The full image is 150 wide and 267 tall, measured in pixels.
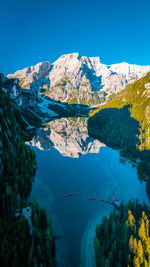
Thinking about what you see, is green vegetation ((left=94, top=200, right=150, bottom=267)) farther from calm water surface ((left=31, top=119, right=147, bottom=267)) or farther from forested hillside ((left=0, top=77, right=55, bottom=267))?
forested hillside ((left=0, top=77, right=55, bottom=267))

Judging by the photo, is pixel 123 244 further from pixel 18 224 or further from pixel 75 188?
pixel 75 188

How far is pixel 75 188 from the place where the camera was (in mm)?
71562

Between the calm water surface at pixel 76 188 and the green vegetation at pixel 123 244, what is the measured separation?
8.13 metres

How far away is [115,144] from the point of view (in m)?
158

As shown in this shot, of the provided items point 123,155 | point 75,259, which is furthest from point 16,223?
point 123,155

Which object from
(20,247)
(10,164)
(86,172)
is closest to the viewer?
(20,247)

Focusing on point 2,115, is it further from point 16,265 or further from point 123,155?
point 123,155

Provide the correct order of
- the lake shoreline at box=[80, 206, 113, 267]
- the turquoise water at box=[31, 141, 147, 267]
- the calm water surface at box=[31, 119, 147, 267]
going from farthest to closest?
the calm water surface at box=[31, 119, 147, 267], the turquoise water at box=[31, 141, 147, 267], the lake shoreline at box=[80, 206, 113, 267]

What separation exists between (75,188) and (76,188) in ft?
1.73

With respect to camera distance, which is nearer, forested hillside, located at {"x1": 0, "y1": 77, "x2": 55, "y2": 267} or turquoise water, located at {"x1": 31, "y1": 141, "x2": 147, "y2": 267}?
forested hillside, located at {"x1": 0, "y1": 77, "x2": 55, "y2": 267}

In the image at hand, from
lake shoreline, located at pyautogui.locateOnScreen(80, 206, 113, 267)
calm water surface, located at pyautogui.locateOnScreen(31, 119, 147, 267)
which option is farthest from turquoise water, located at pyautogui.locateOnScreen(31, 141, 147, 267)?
lake shoreline, located at pyautogui.locateOnScreen(80, 206, 113, 267)

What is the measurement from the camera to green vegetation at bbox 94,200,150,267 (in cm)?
3228

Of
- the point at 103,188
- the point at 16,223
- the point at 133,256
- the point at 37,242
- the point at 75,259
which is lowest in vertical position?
the point at 75,259

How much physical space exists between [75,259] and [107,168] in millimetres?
68068
